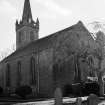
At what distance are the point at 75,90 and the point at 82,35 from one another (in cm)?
781

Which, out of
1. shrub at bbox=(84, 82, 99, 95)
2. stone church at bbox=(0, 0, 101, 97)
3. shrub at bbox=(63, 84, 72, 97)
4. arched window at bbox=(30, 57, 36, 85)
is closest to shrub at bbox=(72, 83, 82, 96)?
shrub at bbox=(63, 84, 72, 97)

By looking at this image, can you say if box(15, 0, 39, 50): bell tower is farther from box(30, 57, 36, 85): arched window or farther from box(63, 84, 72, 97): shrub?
box(63, 84, 72, 97): shrub

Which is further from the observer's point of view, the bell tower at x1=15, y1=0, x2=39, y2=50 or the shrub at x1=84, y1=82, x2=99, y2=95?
the bell tower at x1=15, y1=0, x2=39, y2=50

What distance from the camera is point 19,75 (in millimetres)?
43688

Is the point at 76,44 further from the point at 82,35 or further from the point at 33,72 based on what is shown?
the point at 33,72

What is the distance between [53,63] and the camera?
3431 centimetres

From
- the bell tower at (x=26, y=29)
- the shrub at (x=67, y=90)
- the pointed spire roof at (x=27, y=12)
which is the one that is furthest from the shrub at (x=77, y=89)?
the pointed spire roof at (x=27, y=12)

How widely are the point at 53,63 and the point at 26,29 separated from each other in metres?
24.0

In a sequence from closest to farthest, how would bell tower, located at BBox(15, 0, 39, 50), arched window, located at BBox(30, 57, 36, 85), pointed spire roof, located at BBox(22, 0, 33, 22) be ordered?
arched window, located at BBox(30, 57, 36, 85) < bell tower, located at BBox(15, 0, 39, 50) < pointed spire roof, located at BBox(22, 0, 33, 22)

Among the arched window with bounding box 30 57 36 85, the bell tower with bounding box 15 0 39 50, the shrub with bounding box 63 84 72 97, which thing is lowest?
the shrub with bounding box 63 84 72 97

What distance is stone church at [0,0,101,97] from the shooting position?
29.0 m

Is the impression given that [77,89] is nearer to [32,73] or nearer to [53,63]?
[53,63]

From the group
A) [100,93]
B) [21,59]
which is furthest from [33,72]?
[100,93]

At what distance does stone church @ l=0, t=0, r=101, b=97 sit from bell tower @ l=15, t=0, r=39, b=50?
8.82m
